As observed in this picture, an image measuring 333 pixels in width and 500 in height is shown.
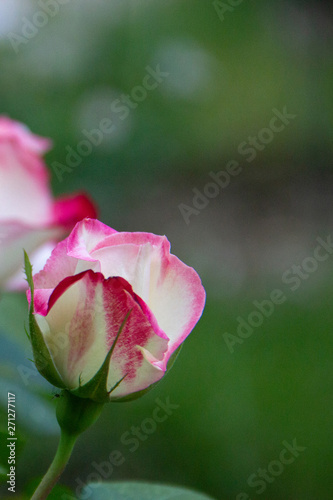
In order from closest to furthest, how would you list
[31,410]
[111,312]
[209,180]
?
[111,312], [31,410], [209,180]

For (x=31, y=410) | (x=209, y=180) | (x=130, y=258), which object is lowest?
(x=209, y=180)

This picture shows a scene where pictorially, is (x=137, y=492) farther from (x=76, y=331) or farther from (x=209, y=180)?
(x=209, y=180)

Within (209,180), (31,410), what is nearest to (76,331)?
(31,410)

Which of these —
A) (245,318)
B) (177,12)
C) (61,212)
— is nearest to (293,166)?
(177,12)

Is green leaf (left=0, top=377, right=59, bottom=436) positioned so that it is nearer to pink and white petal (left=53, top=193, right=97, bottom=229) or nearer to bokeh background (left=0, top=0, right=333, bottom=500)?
pink and white petal (left=53, top=193, right=97, bottom=229)

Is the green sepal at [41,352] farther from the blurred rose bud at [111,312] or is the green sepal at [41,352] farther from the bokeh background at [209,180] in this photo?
the bokeh background at [209,180]

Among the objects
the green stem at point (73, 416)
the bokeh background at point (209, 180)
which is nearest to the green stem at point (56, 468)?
the green stem at point (73, 416)

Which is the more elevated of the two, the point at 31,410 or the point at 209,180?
the point at 31,410
